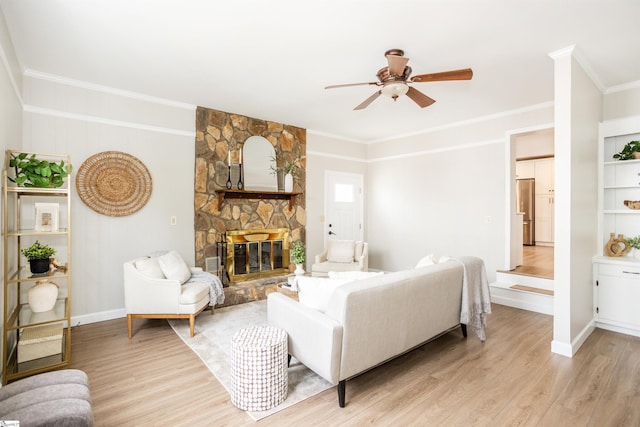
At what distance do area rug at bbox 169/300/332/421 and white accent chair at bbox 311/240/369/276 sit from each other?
44.0 inches

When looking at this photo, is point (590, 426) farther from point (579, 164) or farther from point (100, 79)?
point (100, 79)

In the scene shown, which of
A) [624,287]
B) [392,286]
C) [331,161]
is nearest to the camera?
[392,286]

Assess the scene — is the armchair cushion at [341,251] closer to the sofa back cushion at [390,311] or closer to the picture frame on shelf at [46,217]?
the sofa back cushion at [390,311]

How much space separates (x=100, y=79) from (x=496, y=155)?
539 cm

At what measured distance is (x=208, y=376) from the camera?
8.48 ft

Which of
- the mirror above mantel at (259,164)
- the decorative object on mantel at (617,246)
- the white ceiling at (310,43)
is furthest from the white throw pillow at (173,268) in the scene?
the decorative object on mantel at (617,246)

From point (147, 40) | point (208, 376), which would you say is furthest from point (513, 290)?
point (147, 40)

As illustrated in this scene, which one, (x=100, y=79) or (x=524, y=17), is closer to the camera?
(x=524, y=17)

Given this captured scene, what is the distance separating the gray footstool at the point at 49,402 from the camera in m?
1.36

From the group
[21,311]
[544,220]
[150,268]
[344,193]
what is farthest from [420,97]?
[544,220]

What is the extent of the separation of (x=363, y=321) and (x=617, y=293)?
10.5ft

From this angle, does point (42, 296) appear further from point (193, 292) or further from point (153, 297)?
point (193, 292)

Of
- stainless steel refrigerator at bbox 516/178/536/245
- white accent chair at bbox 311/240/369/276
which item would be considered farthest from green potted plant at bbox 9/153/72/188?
stainless steel refrigerator at bbox 516/178/536/245

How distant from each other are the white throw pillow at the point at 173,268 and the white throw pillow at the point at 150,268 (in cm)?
5
